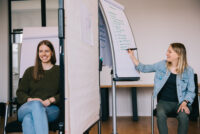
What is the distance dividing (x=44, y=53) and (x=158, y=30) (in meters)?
2.96

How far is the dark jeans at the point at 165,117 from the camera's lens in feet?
7.61

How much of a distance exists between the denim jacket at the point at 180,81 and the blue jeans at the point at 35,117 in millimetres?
1008

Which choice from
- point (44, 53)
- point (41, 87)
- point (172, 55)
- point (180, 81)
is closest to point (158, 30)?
point (172, 55)

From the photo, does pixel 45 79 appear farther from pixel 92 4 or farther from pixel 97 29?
pixel 92 4

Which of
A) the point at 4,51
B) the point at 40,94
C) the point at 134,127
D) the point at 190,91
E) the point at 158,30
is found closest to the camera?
the point at 40,94

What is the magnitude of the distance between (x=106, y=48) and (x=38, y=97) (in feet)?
2.54

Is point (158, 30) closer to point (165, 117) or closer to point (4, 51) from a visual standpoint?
point (165, 117)

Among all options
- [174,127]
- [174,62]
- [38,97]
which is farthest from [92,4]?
[174,127]

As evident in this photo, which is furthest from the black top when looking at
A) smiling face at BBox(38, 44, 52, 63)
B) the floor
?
smiling face at BBox(38, 44, 52, 63)

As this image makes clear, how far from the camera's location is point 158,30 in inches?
187

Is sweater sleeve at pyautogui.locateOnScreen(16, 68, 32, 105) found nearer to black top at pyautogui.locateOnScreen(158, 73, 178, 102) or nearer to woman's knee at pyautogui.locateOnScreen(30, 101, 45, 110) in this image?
woman's knee at pyautogui.locateOnScreen(30, 101, 45, 110)

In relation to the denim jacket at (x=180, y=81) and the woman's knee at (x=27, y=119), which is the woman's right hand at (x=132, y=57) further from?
the woman's knee at (x=27, y=119)

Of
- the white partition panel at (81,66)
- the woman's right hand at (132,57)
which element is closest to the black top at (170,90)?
the woman's right hand at (132,57)

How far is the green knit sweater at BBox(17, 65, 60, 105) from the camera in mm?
2189
